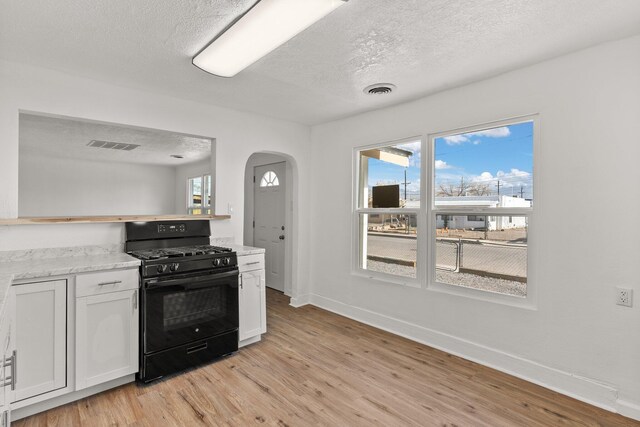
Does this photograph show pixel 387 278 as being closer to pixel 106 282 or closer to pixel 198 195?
pixel 106 282

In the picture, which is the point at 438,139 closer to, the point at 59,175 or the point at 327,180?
the point at 327,180

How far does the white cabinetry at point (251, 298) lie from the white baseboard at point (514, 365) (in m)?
1.25

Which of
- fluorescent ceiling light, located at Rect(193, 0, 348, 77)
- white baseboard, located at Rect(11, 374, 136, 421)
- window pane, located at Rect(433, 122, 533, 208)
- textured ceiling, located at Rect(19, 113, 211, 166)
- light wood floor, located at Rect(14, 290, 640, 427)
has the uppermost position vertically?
textured ceiling, located at Rect(19, 113, 211, 166)

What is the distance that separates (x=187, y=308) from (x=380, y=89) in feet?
8.44

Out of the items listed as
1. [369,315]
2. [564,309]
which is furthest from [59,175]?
[564,309]

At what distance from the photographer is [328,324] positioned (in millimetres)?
3717

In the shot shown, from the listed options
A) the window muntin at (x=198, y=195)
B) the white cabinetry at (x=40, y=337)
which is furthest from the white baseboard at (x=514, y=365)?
the window muntin at (x=198, y=195)

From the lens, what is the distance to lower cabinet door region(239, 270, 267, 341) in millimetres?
3092

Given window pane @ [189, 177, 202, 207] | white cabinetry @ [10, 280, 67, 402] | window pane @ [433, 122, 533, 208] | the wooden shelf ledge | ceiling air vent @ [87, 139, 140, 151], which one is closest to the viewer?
white cabinetry @ [10, 280, 67, 402]

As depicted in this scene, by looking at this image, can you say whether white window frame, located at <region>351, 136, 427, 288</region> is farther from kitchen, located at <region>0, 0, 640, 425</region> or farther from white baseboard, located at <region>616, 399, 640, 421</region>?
white baseboard, located at <region>616, 399, 640, 421</region>

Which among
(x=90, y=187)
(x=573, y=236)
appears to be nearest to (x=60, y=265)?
(x=573, y=236)

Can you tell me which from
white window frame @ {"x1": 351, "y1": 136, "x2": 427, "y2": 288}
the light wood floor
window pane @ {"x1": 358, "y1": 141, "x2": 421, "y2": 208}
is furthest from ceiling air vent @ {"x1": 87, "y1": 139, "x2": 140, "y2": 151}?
the light wood floor

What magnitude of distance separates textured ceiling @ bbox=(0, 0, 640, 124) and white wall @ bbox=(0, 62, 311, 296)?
0.14m

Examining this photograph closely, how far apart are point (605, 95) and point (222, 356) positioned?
11.7ft
